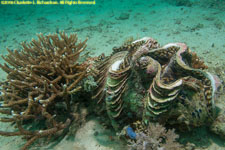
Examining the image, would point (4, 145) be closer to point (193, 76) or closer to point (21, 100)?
point (21, 100)

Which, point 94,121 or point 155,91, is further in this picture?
point 94,121

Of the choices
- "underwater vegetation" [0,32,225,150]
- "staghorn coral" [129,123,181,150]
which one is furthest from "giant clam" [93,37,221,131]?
"staghorn coral" [129,123,181,150]

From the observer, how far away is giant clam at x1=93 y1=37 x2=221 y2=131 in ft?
6.55

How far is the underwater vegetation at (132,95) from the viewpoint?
2010mm

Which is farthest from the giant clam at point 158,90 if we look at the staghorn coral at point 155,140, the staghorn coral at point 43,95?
the staghorn coral at point 43,95

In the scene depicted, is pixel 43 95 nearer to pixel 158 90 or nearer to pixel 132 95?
pixel 132 95

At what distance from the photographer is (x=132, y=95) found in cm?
235

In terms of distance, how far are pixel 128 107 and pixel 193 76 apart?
3.77ft

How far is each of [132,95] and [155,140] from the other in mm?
742

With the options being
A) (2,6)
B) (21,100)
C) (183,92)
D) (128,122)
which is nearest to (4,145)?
(21,100)

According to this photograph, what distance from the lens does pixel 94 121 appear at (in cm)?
303

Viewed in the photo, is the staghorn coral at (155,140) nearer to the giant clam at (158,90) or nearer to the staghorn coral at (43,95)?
the giant clam at (158,90)

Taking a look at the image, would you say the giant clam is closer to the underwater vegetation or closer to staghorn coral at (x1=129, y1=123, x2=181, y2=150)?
the underwater vegetation

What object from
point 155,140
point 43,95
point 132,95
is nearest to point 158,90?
point 132,95
